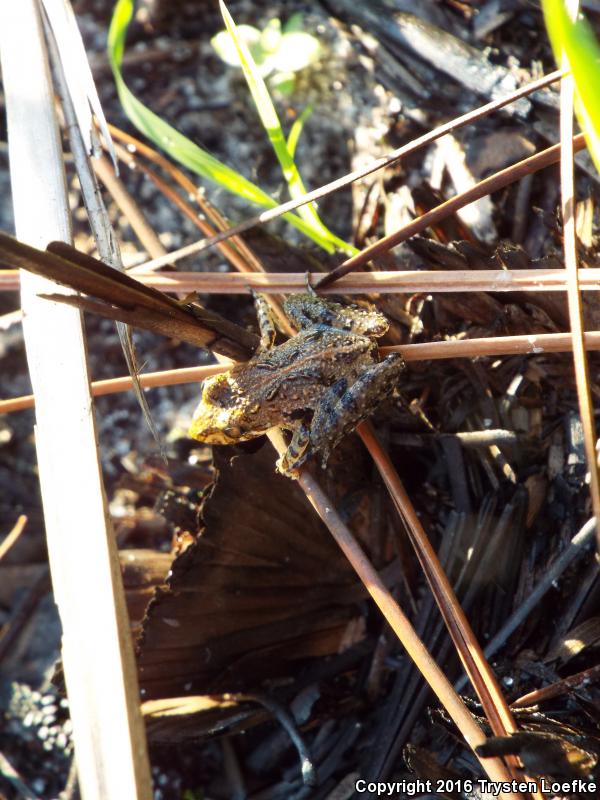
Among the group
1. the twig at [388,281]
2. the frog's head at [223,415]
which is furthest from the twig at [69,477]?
the frog's head at [223,415]

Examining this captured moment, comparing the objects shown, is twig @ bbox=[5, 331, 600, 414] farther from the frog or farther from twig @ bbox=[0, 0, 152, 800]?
twig @ bbox=[0, 0, 152, 800]

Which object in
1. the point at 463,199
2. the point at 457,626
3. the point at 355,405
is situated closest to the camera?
the point at 457,626

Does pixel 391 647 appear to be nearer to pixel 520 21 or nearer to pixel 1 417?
pixel 1 417

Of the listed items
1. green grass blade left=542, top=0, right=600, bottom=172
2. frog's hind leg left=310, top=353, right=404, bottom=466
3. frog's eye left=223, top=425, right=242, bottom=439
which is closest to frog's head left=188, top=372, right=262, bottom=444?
frog's eye left=223, top=425, right=242, bottom=439

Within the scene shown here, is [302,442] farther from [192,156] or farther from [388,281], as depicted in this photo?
[192,156]

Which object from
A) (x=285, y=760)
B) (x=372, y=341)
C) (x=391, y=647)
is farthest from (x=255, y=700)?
(x=372, y=341)

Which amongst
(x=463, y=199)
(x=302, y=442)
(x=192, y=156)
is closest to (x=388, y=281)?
(x=463, y=199)
